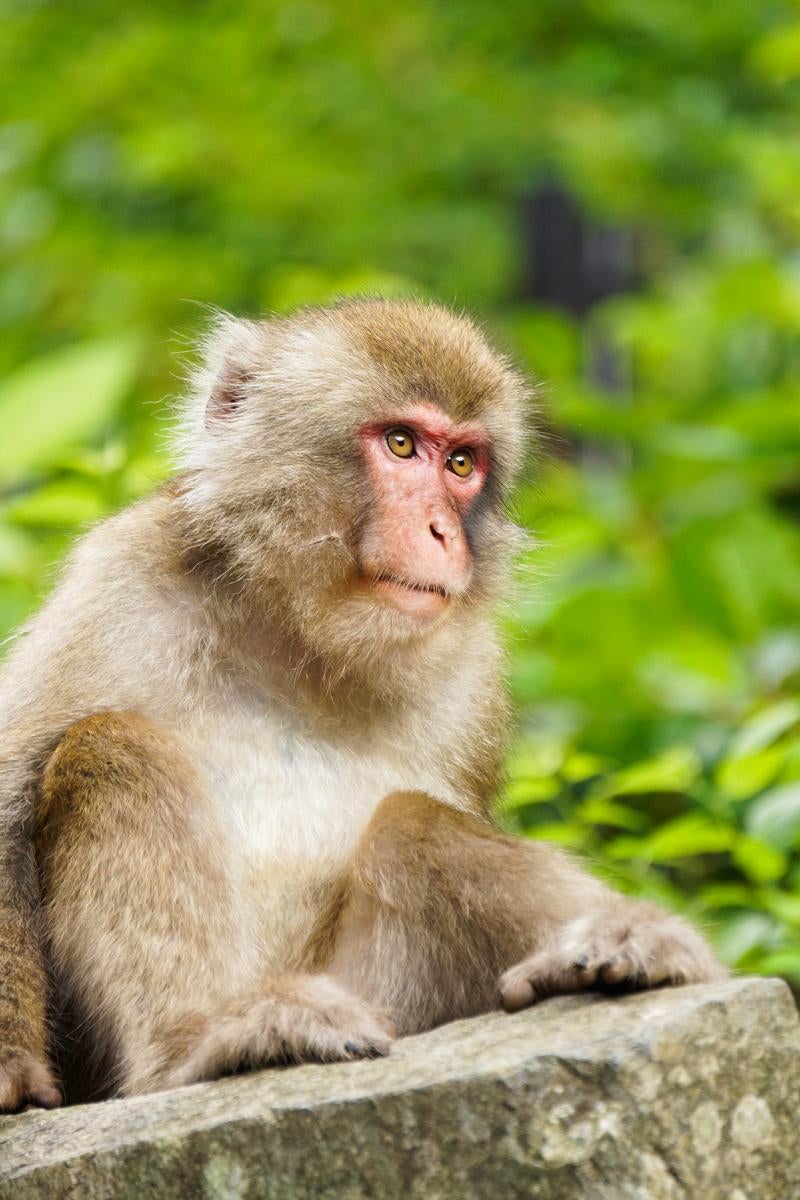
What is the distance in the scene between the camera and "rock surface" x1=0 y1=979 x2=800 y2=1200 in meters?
2.46

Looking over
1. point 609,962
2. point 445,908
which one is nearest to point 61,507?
point 445,908

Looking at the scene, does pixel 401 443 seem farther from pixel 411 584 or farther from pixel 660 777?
pixel 660 777

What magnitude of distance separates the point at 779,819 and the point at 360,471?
157cm

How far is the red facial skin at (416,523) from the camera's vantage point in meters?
3.59

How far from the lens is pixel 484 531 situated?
4035mm

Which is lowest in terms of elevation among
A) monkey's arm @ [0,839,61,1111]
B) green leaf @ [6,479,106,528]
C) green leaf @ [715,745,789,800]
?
monkey's arm @ [0,839,61,1111]

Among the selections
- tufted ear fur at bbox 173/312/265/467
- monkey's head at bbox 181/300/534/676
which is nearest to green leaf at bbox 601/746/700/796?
monkey's head at bbox 181/300/534/676

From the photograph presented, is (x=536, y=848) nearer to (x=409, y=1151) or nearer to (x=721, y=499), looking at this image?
(x=409, y=1151)

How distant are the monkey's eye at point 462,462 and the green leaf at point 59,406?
101 inches

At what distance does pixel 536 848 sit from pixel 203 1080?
0.87m

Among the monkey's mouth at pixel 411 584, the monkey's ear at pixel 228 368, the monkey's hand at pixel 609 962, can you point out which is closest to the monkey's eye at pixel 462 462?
the monkey's mouth at pixel 411 584

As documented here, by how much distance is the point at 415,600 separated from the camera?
3.59m

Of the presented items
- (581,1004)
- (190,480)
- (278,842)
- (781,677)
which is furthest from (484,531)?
(781,677)

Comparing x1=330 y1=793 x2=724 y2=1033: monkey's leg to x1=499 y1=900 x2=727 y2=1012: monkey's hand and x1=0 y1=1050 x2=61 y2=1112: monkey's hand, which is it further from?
x1=0 y1=1050 x2=61 y2=1112: monkey's hand
